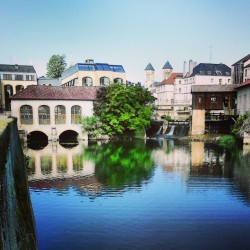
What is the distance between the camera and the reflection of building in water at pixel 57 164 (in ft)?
70.1

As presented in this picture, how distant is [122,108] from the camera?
136ft

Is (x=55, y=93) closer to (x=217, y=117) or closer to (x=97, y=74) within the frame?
(x=97, y=74)

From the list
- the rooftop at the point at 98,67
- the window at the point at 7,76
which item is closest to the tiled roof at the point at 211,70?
the rooftop at the point at 98,67

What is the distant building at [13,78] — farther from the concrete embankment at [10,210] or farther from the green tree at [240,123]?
the concrete embankment at [10,210]

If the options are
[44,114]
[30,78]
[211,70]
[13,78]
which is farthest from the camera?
[211,70]

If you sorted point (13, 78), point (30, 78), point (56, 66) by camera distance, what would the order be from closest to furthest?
point (13, 78)
point (30, 78)
point (56, 66)

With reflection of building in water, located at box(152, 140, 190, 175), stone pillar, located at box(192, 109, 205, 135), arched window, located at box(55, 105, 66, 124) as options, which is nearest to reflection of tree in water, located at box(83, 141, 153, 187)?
reflection of building in water, located at box(152, 140, 190, 175)

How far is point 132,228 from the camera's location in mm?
11859

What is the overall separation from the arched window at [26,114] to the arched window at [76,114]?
6.20 m

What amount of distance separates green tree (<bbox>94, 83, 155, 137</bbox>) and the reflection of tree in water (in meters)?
5.82

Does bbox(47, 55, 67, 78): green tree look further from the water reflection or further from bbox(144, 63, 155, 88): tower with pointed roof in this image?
the water reflection

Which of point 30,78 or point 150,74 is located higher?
point 150,74

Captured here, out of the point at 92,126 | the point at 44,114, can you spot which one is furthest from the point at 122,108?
the point at 44,114

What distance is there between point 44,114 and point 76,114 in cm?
491
